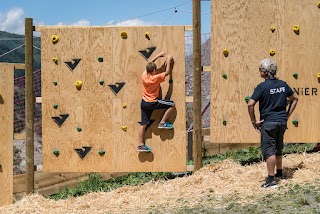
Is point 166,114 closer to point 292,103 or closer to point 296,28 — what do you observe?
point 292,103

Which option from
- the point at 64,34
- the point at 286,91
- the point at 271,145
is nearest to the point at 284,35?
the point at 286,91

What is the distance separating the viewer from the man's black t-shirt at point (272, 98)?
22.1ft

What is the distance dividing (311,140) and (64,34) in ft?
13.0

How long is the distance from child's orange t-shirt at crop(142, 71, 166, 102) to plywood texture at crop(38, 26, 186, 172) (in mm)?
159

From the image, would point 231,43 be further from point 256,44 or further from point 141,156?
point 141,156

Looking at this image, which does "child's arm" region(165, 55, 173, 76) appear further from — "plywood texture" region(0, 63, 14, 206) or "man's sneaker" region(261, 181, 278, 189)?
"plywood texture" region(0, 63, 14, 206)

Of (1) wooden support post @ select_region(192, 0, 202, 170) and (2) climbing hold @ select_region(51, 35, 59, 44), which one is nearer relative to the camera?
(1) wooden support post @ select_region(192, 0, 202, 170)

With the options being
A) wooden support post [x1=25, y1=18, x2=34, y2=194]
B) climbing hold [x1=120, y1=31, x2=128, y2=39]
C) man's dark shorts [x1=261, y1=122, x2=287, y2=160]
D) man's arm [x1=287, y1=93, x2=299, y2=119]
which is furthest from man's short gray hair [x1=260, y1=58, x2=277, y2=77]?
wooden support post [x1=25, y1=18, x2=34, y2=194]

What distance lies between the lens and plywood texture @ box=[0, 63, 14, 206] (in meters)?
8.25

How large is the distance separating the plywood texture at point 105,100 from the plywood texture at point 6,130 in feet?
1.67

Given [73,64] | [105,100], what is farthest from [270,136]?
[73,64]

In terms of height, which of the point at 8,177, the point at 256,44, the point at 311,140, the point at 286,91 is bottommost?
the point at 8,177

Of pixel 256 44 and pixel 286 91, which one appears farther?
pixel 256 44

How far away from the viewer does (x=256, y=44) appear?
7.95 m
